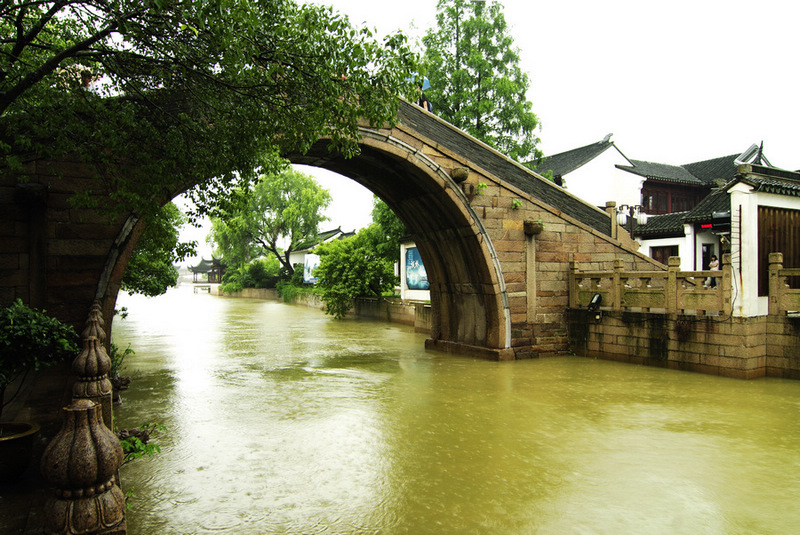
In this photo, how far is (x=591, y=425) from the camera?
22.3 feet

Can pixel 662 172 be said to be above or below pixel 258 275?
above

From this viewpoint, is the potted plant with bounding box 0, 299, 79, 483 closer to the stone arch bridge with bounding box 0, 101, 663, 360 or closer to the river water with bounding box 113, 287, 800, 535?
the river water with bounding box 113, 287, 800, 535

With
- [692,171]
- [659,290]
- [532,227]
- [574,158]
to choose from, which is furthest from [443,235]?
[692,171]

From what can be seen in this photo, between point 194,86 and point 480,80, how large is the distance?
14.3 metres

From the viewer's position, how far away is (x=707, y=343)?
9883 mm

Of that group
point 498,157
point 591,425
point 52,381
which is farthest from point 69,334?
point 498,157

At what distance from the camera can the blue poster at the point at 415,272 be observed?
62.6ft

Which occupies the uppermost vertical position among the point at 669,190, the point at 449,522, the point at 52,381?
the point at 669,190

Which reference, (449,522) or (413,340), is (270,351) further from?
(449,522)

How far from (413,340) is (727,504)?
11658mm

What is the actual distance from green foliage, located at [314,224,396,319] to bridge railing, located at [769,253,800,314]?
1532cm

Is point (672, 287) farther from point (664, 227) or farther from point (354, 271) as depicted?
point (354, 271)

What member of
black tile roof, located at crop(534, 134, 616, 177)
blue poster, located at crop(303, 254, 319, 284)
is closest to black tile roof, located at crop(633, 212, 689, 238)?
black tile roof, located at crop(534, 134, 616, 177)

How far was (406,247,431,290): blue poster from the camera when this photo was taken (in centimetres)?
1908
